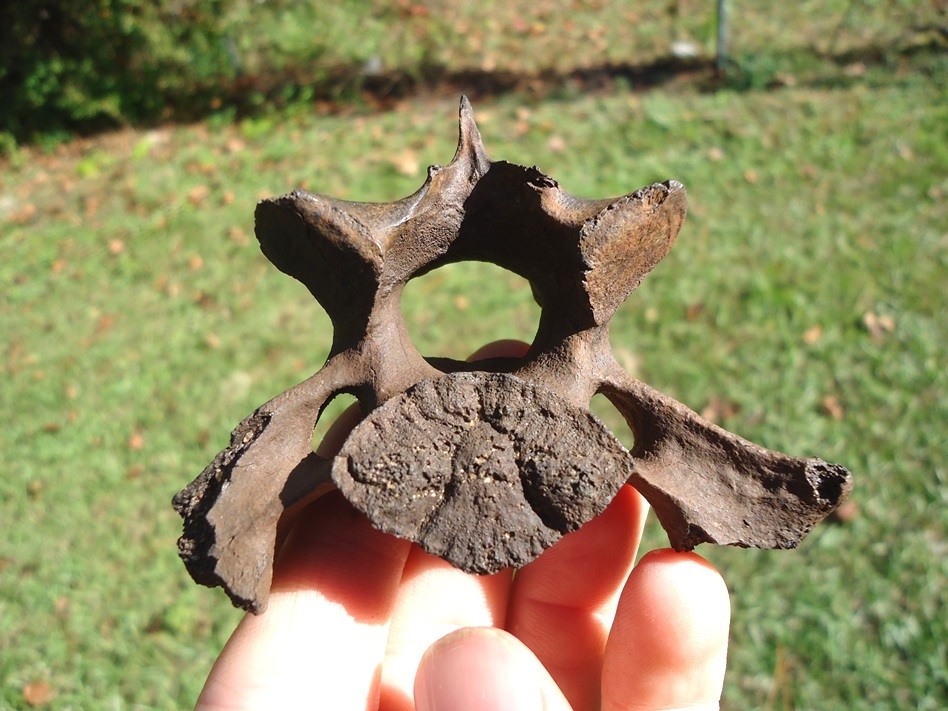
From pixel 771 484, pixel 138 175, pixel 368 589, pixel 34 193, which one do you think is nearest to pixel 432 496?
pixel 368 589

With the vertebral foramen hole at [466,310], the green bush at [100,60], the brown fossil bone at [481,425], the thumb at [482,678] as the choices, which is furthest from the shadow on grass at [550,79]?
the thumb at [482,678]

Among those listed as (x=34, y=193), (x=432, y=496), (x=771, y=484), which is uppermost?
(x=432, y=496)

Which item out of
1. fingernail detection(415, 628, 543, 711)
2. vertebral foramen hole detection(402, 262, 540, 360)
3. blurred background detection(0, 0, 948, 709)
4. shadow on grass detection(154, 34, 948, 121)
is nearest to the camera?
fingernail detection(415, 628, 543, 711)

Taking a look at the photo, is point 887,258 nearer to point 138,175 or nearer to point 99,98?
point 138,175

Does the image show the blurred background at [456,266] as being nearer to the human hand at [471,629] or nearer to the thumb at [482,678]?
the human hand at [471,629]

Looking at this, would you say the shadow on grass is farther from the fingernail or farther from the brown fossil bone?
the fingernail

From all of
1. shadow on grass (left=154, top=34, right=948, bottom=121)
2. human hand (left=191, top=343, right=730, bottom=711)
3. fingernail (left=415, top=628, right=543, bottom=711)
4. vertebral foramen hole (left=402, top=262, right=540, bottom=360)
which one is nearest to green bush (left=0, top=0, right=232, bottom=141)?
shadow on grass (left=154, top=34, right=948, bottom=121)

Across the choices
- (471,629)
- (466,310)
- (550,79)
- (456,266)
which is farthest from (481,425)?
(550,79)
